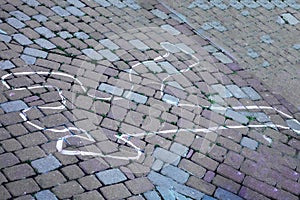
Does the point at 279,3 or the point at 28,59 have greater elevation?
the point at 279,3

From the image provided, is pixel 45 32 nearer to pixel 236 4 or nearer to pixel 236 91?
pixel 236 91

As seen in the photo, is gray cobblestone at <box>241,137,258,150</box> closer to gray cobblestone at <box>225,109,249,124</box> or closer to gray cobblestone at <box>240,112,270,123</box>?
gray cobblestone at <box>225,109,249,124</box>

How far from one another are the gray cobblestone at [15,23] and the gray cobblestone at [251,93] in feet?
8.57

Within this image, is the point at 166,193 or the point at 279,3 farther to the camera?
the point at 279,3

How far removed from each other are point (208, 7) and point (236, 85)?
69.3 inches

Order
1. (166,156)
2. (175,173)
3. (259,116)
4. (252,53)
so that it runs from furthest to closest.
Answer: (252,53) < (259,116) < (166,156) < (175,173)

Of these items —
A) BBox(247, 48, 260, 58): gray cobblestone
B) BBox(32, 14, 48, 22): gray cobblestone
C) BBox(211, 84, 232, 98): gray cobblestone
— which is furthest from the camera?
BBox(247, 48, 260, 58): gray cobblestone

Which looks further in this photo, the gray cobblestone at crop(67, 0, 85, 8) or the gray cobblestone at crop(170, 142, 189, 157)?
the gray cobblestone at crop(67, 0, 85, 8)

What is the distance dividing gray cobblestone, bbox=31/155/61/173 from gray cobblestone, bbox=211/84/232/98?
2016 millimetres

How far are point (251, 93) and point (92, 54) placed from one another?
178 cm

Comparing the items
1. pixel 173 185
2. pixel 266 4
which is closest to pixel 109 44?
pixel 173 185

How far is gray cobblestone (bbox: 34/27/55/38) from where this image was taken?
5.94 m

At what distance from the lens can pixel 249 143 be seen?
16.5ft

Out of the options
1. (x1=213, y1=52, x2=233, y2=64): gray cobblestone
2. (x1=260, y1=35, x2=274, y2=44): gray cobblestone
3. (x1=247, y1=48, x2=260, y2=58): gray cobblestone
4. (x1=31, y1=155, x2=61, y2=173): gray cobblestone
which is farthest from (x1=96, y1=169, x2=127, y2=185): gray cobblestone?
(x1=260, y1=35, x2=274, y2=44): gray cobblestone
